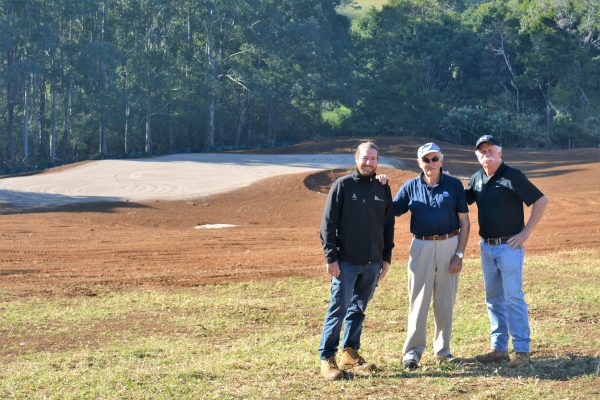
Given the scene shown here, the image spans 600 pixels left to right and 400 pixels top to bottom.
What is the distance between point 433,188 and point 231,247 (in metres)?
12.4

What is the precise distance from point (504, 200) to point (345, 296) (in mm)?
1670

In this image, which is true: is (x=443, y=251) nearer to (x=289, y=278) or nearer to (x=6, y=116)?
(x=289, y=278)

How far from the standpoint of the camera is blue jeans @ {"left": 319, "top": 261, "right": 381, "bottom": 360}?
7555 mm

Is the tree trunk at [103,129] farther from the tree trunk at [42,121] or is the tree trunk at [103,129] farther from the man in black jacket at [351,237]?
the man in black jacket at [351,237]

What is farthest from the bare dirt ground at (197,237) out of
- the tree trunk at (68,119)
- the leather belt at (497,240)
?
the tree trunk at (68,119)

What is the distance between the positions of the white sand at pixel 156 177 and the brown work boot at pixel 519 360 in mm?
23071

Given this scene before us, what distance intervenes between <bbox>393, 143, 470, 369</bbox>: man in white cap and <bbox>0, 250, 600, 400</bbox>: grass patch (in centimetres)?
28

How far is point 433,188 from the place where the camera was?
7.83 meters

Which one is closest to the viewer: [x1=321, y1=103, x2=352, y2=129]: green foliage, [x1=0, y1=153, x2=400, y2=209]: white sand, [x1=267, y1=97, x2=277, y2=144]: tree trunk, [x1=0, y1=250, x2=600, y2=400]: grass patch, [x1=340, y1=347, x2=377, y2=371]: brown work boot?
[x1=0, y1=250, x2=600, y2=400]: grass patch

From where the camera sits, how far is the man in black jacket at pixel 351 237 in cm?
748

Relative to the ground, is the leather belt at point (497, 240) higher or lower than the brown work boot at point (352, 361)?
higher

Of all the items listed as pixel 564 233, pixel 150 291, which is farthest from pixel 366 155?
pixel 564 233

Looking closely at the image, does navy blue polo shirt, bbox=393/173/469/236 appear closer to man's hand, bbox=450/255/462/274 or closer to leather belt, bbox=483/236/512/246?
man's hand, bbox=450/255/462/274

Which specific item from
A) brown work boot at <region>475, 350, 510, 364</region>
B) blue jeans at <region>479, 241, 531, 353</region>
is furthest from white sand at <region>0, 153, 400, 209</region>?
brown work boot at <region>475, 350, 510, 364</region>
